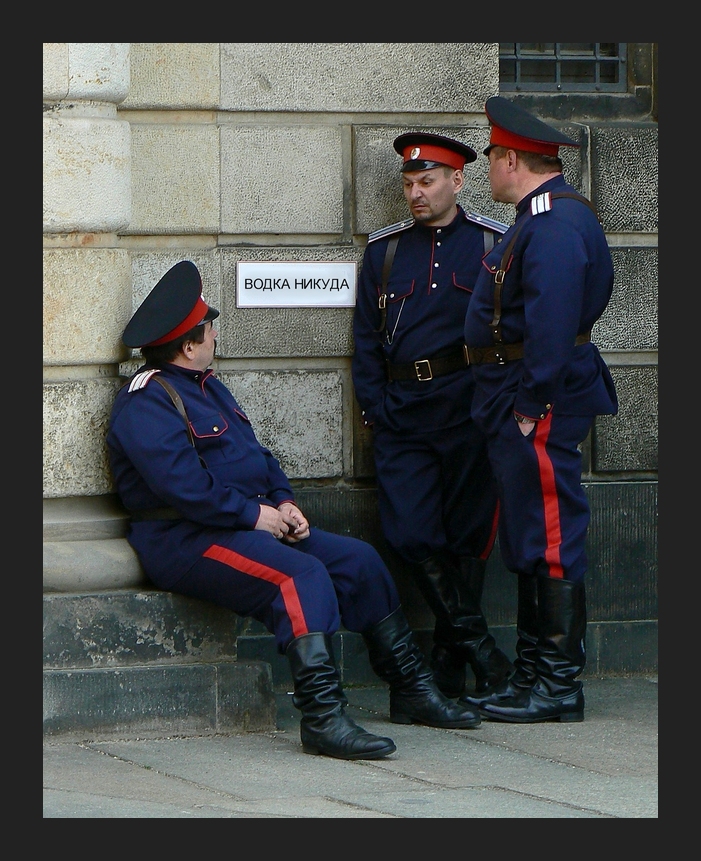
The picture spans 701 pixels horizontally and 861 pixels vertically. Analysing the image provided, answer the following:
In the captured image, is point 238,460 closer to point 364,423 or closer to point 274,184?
point 364,423

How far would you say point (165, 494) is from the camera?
5535 mm

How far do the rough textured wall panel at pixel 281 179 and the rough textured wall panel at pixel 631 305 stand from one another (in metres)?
1.28

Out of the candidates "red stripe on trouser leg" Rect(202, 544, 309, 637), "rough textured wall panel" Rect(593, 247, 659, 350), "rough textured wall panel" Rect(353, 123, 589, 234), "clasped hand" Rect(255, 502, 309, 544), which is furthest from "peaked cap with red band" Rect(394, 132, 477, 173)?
"red stripe on trouser leg" Rect(202, 544, 309, 637)

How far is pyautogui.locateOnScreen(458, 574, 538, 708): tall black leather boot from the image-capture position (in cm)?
605

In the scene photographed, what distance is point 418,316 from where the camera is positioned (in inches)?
250

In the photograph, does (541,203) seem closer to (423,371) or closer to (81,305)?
(423,371)

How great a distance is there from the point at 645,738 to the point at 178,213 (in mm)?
2783

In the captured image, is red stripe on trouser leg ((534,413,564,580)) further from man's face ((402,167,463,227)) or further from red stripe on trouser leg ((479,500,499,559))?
man's face ((402,167,463,227))

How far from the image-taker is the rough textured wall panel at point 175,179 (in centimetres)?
633

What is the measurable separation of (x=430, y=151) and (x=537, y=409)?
1.26 meters

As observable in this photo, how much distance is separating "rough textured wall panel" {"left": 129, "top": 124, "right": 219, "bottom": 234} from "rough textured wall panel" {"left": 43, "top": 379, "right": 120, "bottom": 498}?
0.84 metres

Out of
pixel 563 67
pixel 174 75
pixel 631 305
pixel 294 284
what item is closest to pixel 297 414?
pixel 294 284

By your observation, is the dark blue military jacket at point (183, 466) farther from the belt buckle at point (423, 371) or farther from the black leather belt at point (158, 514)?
the belt buckle at point (423, 371)
